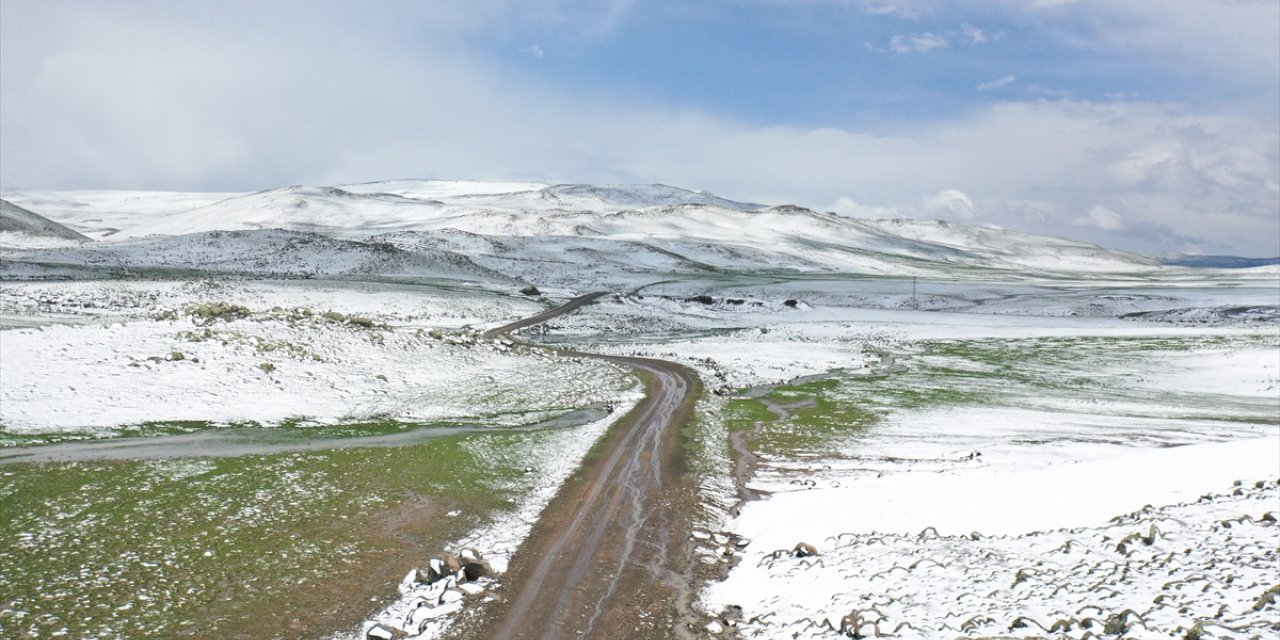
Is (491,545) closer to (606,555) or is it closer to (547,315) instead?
(606,555)

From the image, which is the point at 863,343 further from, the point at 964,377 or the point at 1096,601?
the point at 1096,601

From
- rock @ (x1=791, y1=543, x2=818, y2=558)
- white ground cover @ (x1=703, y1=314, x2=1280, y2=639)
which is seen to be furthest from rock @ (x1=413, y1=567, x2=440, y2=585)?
rock @ (x1=791, y1=543, x2=818, y2=558)

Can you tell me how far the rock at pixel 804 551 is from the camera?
1870 cm

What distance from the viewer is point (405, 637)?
49.1 ft

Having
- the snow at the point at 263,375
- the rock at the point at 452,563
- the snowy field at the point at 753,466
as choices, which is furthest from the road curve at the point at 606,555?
the snow at the point at 263,375

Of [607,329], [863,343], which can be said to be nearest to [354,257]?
[607,329]

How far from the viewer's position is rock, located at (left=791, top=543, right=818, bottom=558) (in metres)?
18.7

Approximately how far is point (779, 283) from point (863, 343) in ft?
264

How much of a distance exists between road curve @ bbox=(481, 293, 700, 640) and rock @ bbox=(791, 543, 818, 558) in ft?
10.6

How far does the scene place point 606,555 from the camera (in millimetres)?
19656

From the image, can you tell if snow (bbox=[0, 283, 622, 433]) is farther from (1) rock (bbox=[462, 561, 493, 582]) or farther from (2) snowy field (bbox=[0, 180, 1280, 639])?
(1) rock (bbox=[462, 561, 493, 582])

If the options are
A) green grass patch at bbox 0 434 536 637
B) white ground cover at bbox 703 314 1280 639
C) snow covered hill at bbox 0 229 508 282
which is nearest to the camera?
white ground cover at bbox 703 314 1280 639

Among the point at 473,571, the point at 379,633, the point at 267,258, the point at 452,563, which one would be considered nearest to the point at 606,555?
the point at 473,571

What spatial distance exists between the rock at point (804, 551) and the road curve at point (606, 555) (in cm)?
322
